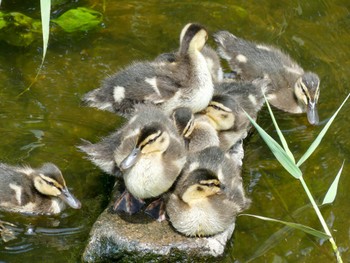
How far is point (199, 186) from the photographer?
14.8 ft

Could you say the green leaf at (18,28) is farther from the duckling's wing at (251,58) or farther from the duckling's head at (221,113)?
the duckling's head at (221,113)

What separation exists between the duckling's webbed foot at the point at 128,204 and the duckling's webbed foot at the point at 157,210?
6 cm

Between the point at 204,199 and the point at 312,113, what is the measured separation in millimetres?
1727

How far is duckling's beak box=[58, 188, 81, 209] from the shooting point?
5.01 metres

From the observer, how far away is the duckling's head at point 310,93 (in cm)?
605

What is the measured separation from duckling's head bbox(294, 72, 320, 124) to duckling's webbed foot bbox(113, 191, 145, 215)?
1747 mm

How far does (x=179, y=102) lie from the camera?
5426 mm

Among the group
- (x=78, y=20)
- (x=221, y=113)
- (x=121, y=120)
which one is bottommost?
(x=121, y=120)

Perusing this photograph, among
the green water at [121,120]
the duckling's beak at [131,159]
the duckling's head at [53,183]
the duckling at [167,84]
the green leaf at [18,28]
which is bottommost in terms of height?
the green water at [121,120]

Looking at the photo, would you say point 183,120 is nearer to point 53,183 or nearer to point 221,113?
point 221,113

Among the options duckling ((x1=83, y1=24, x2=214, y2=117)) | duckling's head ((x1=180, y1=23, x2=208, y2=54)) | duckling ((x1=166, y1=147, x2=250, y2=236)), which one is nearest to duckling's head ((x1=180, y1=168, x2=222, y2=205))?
duckling ((x1=166, y1=147, x2=250, y2=236))

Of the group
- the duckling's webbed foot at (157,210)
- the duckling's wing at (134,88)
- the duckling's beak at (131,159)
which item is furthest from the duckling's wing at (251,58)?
the duckling's beak at (131,159)

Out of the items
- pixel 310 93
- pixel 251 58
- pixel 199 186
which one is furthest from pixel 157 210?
pixel 251 58

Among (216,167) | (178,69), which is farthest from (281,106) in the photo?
(216,167)
